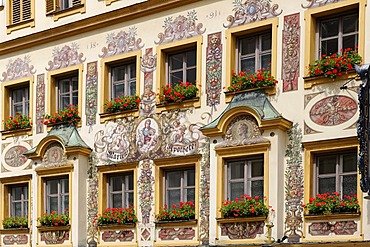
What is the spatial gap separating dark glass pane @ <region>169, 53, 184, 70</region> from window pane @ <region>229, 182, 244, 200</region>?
3238 mm

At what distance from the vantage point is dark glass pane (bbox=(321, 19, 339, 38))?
14.5 m

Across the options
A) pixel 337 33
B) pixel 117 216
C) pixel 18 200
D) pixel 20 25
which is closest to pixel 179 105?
pixel 117 216

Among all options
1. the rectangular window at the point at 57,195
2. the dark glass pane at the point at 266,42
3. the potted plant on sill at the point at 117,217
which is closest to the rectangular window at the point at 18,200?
the rectangular window at the point at 57,195

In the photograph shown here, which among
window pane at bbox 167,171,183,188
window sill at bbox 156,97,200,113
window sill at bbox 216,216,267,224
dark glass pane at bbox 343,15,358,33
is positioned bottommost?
window sill at bbox 216,216,267,224

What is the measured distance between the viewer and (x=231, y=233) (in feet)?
49.3

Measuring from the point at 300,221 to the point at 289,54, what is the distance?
341cm

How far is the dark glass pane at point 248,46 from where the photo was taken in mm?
15758

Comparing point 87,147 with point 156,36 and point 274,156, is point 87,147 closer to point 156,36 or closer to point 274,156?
point 156,36

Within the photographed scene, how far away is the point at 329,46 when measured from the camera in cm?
1464

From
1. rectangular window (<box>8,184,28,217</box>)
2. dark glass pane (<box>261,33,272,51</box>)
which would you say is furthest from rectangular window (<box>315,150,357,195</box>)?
rectangular window (<box>8,184,28,217</box>)

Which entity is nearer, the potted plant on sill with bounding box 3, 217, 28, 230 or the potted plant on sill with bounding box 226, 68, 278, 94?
the potted plant on sill with bounding box 226, 68, 278, 94

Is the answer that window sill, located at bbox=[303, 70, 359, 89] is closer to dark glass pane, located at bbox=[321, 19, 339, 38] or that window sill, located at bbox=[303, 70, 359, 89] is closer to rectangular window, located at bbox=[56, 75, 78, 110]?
dark glass pane, located at bbox=[321, 19, 339, 38]

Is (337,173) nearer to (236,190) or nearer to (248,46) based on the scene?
(236,190)

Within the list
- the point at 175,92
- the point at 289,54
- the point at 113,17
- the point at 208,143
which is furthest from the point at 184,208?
the point at 113,17
